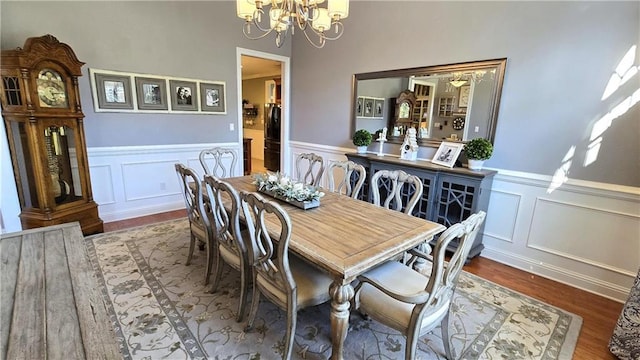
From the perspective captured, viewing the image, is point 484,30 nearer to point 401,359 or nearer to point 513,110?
point 513,110

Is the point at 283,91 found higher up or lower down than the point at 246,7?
lower down

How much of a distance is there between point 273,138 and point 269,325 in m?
5.40

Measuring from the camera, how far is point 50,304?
1109 mm

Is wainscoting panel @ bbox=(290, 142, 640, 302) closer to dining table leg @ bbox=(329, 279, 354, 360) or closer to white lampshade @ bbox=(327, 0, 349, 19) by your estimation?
white lampshade @ bbox=(327, 0, 349, 19)

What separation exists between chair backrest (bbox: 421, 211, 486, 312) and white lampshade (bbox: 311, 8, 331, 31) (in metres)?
1.80

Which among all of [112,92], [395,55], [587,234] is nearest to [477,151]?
[587,234]

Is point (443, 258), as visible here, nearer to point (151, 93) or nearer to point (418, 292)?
point (418, 292)

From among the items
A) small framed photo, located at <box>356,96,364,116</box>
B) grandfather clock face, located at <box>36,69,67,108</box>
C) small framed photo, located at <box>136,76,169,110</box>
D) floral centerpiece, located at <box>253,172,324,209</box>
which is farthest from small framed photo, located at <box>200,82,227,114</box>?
floral centerpiece, located at <box>253,172,324,209</box>

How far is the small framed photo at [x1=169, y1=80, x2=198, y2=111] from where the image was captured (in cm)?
398

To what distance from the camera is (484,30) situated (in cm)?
290

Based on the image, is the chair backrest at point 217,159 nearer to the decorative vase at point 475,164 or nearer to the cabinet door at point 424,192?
the cabinet door at point 424,192

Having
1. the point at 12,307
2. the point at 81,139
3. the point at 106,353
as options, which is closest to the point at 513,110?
the point at 106,353

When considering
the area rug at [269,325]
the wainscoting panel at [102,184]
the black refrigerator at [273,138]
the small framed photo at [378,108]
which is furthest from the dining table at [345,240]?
the black refrigerator at [273,138]

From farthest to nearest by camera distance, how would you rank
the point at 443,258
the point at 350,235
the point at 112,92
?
the point at 112,92
the point at 350,235
the point at 443,258
